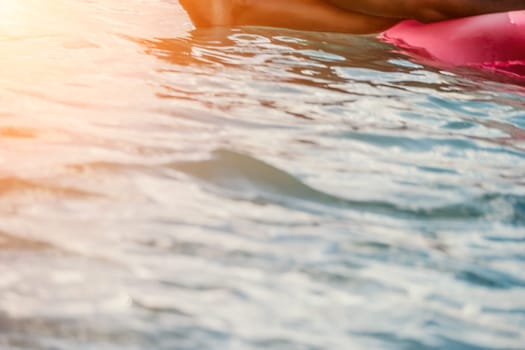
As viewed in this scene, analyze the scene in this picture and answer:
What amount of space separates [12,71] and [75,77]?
253mm

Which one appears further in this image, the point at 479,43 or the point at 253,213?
the point at 479,43

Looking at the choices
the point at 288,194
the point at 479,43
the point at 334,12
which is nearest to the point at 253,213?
the point at 288,194

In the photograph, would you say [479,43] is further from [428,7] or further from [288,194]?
[288,194]

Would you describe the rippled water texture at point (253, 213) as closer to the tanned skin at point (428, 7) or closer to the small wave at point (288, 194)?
the small wave at point (288, 194)

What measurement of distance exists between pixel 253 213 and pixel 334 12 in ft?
10.2

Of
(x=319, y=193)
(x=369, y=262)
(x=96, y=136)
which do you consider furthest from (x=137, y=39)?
(x=369, y=262)

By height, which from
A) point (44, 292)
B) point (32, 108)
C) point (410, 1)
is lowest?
point (44, 292)

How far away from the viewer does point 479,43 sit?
11.5ft

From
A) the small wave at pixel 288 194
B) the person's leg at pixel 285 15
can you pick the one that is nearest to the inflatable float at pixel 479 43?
the person's leg at pixel 285 15

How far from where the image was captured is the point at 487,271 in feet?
4.20

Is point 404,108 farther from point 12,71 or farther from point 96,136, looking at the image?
point 12,71

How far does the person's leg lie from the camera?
14.2ft

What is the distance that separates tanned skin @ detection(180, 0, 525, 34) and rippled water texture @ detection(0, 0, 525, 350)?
1.04m

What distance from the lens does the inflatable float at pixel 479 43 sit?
3.37 metres
